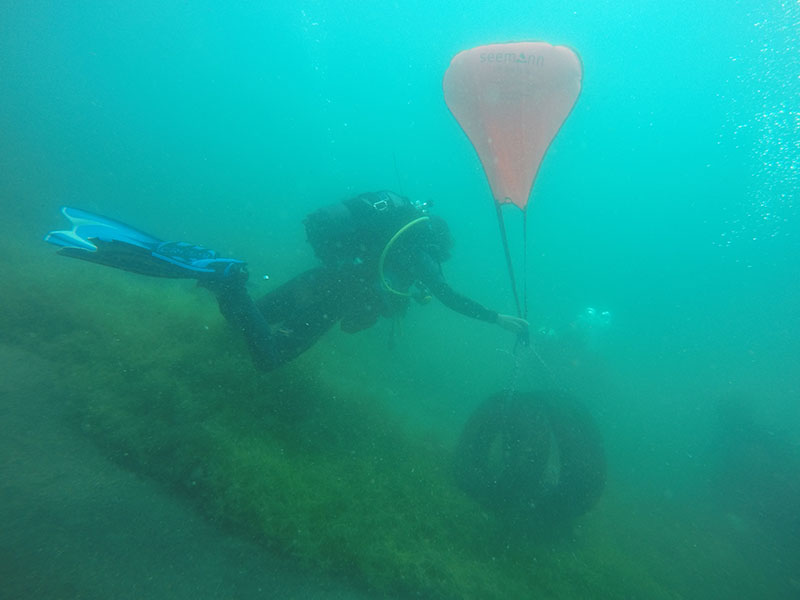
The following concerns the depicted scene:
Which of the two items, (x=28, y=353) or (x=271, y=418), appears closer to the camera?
(x=28, y=353)

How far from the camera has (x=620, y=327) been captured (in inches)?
1603

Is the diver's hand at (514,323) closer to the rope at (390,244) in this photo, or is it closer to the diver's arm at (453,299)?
the diver's arm at (453,299)

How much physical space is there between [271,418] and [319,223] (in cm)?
234

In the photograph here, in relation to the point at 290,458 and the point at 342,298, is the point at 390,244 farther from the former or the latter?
the point at 290,458

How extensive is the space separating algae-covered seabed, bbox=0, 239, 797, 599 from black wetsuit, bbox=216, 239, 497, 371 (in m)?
0.86

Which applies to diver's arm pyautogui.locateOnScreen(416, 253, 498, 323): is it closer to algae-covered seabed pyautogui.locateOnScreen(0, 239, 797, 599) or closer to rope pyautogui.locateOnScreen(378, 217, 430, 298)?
rope pyautogui.locateOnScreen(378, 217, 430, 298)

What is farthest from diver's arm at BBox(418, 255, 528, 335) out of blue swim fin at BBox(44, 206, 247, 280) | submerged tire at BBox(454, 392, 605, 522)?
blue swim fin at BBox(44, 206, 247, 280)

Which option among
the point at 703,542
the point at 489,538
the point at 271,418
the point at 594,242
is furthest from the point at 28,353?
the point at 594,242

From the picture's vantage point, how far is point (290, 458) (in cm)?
369

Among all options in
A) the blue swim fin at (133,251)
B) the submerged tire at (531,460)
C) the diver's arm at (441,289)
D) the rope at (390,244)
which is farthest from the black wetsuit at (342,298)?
the submerged tire at (531,460)

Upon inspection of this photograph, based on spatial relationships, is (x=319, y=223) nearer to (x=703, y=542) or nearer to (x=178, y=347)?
(x=178, y=347)

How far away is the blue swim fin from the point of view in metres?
3.09

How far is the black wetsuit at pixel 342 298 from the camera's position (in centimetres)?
426

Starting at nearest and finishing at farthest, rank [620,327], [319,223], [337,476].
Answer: [337,476] → [319,223] → [620,327]
